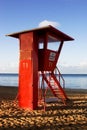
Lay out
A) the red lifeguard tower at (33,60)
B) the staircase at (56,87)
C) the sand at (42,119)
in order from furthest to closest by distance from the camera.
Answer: the staircase at (56,87)
the red lifeguard tower at (33,60)
the sand at (42,119)

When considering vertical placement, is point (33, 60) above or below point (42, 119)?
above

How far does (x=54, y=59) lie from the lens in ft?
55.3

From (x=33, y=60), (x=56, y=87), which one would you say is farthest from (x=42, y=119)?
(x=56, y=87)

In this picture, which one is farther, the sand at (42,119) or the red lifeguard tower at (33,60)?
the red lifeguard tower at (33,60)

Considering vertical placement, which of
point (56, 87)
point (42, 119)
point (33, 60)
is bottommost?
point (42, 119)

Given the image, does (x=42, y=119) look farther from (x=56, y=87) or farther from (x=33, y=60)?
(x=56, y=87)

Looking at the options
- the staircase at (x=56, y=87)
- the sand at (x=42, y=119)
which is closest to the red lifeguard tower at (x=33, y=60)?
the sand at (x=42, y=119)

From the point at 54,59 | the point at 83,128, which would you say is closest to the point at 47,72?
the point at 54,59

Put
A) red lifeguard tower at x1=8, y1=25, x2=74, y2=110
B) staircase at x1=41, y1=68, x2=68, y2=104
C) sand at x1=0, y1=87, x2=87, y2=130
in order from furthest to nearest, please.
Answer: staircase at x1=41, y1=68, x2=68, y2=104, red lifeguard tower at x1=8, y1=25, x2=74, y2=110, sand at x1=0, y1=87, x2=87, y2=130

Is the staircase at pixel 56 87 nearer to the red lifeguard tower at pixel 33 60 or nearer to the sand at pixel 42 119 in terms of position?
the red lifeguard tower at pixel 33 60

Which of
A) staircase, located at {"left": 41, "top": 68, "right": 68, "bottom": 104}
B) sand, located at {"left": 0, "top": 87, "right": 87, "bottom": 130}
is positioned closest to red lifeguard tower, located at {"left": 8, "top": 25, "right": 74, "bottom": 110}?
sand, located at {"left": 0, "top": 87, "right": 87, "bottom": 130}

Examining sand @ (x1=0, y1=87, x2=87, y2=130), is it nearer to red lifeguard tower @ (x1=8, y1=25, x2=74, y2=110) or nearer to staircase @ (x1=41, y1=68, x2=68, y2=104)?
red lifeguard tower @ (x1=8, y1=25, x2=74, y2=110)

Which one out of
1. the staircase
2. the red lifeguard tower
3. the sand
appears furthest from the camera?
the staircase

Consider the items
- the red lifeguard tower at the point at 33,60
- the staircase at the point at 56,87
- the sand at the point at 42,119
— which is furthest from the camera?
the staircase at the point at 56,87
